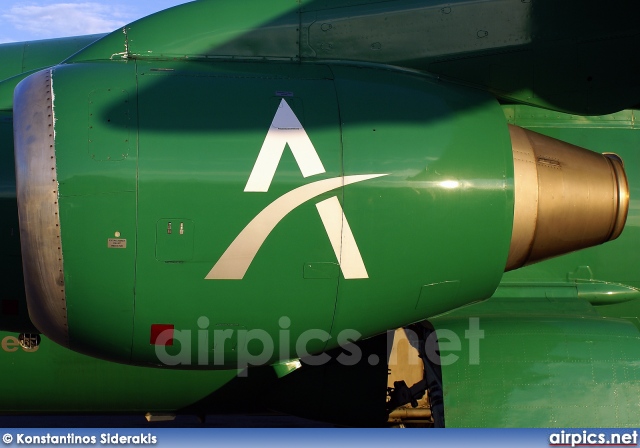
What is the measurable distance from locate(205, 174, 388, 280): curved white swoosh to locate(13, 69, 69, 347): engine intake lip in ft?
2.98

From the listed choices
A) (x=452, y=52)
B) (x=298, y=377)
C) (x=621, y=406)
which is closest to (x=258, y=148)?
(x=452, y=52)

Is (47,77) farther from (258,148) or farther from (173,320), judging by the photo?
(173,320)

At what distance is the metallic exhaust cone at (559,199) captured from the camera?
→ 4.85m

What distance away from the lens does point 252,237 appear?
4367 mm

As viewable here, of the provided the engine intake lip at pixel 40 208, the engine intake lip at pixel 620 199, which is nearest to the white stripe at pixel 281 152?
the engine intake lip at pixel 40 208

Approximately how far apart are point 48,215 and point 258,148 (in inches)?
50.3

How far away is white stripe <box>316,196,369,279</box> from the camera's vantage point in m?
4.42

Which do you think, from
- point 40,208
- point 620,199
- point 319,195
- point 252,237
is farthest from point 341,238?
point 620,199

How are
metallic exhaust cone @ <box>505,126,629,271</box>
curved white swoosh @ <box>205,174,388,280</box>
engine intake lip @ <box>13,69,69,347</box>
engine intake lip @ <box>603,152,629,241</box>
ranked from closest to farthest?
engine intake lip @ <box>13,69,69,347</box>, curved white swoosh @ <box>205,174,388,280</box>, metallic exhaust cone @ <box>505,126,629,271</box>, engine intake lip @ <box>603,152,629,241</box>

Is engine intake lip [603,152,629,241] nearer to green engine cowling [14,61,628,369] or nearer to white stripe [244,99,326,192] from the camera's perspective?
green engine cowling [14,61,628,369]

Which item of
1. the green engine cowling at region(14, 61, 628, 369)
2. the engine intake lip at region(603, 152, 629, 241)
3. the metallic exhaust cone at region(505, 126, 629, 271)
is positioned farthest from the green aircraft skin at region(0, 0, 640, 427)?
the engine intake lip at region(603, 152, 629, 241)

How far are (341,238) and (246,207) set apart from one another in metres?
0.60

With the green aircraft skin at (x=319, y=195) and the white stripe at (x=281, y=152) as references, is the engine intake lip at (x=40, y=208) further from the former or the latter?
the white stripe at (x=281, y=152)

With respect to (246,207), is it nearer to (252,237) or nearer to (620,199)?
(252,237)
